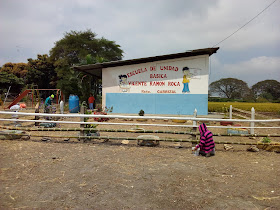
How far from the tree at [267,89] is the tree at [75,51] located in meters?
40.7

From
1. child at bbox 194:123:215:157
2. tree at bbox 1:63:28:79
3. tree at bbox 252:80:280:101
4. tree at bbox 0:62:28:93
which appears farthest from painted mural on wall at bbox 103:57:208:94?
tree at bbox 252:80:280:101

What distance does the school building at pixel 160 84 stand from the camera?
542 inches

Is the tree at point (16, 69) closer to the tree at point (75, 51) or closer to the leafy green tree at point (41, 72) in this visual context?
the leafy green tree at point (41, 72)

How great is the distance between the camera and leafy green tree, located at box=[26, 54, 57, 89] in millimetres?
37219

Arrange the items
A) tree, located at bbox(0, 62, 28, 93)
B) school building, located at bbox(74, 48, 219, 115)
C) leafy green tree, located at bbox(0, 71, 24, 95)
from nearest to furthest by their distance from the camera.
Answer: school building, located at bbox(74, 48, 219, 115)
leafy green tree, located at bbox(0, 71, 24, 95)
tree, located at bbox(0, 62, 28, 93)

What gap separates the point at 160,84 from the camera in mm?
14227

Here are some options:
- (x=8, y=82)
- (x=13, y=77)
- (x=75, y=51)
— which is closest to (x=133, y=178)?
(x=75, y=51)

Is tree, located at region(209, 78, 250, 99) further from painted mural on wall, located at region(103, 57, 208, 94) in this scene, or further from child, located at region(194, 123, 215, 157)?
child, located at region(194, 123, 215, 157)

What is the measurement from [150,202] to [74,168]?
2.05 m

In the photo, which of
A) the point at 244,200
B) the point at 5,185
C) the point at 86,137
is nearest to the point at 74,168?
the point at 5,185

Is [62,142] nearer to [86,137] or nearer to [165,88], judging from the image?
[86,137]

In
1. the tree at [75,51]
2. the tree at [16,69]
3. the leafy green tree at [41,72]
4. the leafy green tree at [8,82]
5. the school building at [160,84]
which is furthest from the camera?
the tree at [16,69]

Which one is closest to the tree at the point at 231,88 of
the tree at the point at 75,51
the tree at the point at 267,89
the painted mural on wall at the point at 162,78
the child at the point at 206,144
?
the tree at the point at 267,89

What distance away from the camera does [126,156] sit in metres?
5.20
